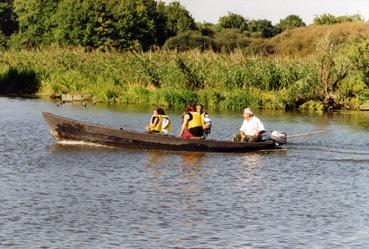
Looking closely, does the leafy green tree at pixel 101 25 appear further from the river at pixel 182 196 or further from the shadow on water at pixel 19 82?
the river at pixel 182 196

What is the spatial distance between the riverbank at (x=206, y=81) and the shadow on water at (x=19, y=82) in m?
2.36

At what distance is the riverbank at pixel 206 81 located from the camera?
44.1m

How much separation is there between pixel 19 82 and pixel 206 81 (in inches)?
546

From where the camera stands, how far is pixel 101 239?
15.6 m

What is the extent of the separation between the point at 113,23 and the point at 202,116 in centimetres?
4269

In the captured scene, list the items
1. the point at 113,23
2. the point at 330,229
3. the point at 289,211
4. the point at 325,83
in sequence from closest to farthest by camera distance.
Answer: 1. the point at 330,229
2. the point at 289,211
3. the point at 325,83
4. the point at 113,23

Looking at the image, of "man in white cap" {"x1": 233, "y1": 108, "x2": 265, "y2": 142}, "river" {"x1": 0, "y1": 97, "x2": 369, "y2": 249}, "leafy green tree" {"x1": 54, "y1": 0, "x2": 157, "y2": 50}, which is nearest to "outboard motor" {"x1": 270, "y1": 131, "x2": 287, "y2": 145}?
"river" {"x1": 0, "y1": 97, "x2": 369, "y2": 249}

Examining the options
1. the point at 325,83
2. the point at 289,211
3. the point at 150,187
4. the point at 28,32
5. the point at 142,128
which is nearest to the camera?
the point at 289,211

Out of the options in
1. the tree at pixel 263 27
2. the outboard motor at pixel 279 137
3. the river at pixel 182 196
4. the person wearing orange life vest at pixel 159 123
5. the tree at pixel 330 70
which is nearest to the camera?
the river at pixel 182 196

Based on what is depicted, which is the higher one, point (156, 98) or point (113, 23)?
point (113, 23)

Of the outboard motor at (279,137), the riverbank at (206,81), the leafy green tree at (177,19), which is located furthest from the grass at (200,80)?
the leafy green tree at (177,19)

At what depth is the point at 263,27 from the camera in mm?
110812

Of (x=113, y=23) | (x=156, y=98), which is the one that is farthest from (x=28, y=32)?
(x=156, y=98)

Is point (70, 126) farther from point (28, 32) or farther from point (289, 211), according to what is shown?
point (28, 32)
